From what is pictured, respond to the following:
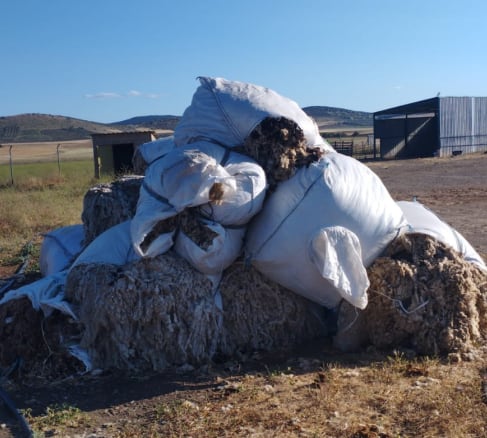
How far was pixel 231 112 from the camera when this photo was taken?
5043 mm

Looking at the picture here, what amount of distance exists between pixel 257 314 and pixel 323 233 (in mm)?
732

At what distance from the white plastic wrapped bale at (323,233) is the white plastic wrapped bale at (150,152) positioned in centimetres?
163

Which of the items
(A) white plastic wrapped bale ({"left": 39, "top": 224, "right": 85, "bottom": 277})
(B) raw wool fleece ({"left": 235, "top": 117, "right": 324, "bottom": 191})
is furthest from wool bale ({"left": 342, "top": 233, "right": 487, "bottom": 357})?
(A) white plastic wrapped bale ({"left": 39, "top": 224, "right": 85, "bottom": 277})

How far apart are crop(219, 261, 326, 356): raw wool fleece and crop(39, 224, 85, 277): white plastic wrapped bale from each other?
202 centimetres

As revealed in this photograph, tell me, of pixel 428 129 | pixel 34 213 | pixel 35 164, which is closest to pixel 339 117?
pixel 35 164

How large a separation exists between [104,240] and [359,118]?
158346mm

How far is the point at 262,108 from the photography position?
499 centimetres

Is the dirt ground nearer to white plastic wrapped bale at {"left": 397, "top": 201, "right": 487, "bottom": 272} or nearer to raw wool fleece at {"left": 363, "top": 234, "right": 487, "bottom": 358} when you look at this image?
raw wool fleece at {"left": 363, "top": 234, "right": 487, "bottom": 358}

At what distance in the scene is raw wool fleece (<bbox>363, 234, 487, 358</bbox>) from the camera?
463 centimetres

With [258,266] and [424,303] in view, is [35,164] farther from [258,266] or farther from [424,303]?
[424,303]

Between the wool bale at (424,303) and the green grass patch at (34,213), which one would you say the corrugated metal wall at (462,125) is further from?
the wool bale at (424,303)

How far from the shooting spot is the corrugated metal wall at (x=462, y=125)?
32.0m

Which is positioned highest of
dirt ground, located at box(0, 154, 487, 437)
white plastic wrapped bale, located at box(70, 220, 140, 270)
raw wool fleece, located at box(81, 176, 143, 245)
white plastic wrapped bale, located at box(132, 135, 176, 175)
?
white plastic wrapped bale, located at box(132, 135, 176, 175)

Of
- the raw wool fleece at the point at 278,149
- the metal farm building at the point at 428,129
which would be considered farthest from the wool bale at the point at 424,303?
the metal farm building at the point at 428,129
